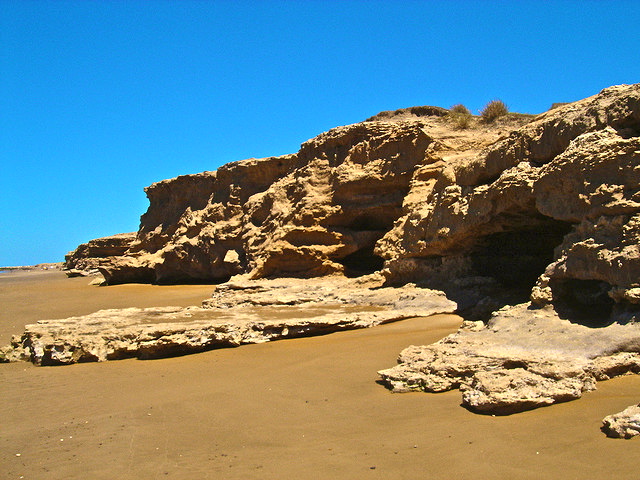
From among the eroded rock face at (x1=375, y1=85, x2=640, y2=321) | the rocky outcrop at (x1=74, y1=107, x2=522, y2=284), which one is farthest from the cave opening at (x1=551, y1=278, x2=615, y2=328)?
the rocky outcrop at (x1=74, y1=107, x2=522, y2=284)

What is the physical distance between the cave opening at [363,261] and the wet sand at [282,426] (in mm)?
6854

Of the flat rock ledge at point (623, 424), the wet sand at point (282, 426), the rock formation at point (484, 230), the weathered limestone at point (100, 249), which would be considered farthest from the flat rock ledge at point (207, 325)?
the weathered limestone at point (100, 249)

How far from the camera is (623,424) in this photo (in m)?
3.36

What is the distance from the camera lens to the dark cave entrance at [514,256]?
9.11 metres

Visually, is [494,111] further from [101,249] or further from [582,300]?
[101,249]

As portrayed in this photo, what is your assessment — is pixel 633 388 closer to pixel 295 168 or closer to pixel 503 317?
pixel 503 317

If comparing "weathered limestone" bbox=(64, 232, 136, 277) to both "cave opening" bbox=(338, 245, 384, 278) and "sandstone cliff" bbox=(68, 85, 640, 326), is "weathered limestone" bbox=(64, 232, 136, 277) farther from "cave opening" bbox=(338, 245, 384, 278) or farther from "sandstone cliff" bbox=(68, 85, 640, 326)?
"cave opening" bbox=(338, 245, 384, 278)

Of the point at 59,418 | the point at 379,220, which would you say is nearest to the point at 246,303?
the point at 379,220

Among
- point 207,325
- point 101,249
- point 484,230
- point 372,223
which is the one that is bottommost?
point 207,325

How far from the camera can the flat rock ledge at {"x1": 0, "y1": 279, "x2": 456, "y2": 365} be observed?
7.44m

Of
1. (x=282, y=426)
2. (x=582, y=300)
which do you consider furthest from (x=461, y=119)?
(x=282, y=426)

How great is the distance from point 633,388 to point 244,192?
15.5 metres

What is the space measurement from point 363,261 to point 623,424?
1087cm

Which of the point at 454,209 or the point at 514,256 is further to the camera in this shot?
the point at 514,256
